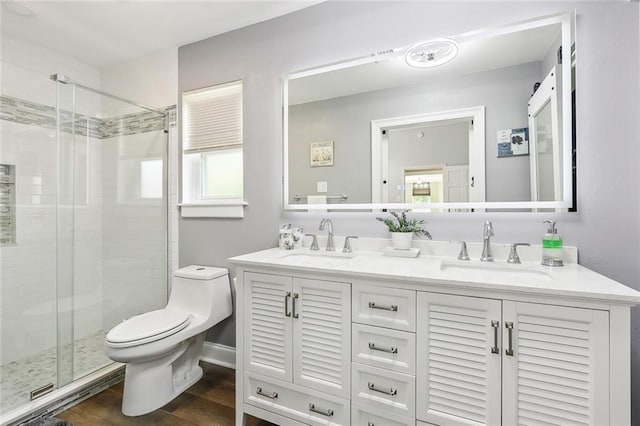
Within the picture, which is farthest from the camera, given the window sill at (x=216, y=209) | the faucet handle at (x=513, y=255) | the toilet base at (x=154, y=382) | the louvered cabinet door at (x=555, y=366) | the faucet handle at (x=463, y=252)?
the window sill at (x=216, y=209)

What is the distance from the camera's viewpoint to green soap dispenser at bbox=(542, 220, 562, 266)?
52.3 inches

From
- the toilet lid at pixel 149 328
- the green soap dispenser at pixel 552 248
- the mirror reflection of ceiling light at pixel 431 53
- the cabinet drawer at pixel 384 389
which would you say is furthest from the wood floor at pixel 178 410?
the mirror reflection of ceiling light at pixel 431 53

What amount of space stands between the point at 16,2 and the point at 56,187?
3.83 feet

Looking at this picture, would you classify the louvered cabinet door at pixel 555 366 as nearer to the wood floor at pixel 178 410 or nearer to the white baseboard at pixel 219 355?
the wood floor at pixel 178 410

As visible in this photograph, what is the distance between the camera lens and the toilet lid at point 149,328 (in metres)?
1.57

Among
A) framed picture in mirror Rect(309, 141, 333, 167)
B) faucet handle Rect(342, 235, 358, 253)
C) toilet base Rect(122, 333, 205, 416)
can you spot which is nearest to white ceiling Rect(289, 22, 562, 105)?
framed picture in mirror Rect(309, 141, 333, 167)

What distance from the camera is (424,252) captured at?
165cm

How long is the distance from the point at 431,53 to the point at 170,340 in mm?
2117

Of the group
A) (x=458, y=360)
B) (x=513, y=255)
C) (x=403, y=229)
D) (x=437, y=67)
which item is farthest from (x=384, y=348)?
(x=437, y=67)

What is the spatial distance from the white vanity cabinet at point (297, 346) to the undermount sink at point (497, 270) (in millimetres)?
523

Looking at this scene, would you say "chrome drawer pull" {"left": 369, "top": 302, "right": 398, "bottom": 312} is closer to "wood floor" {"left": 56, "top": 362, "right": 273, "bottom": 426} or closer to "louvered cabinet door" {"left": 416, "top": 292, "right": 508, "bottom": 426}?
"louvered cabinet door" {"left": 416, "top": 292, "right": 508, "bottom": 426}

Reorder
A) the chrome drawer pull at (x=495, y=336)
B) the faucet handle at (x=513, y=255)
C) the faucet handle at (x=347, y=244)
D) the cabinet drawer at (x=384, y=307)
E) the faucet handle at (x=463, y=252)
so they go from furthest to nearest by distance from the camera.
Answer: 1. the faucet handle at (x=347, y=244)
2. the faucet handle at (x=463, y=252)
3. the faucet handle at (x=513, y=255)
4. the cabinet drawer at (x=384, y=307)
5. the chrome drawer pull at (x=495, y=336)

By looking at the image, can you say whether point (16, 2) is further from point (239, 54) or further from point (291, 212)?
point (291, 212)

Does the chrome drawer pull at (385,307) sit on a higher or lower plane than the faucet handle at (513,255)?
lower
